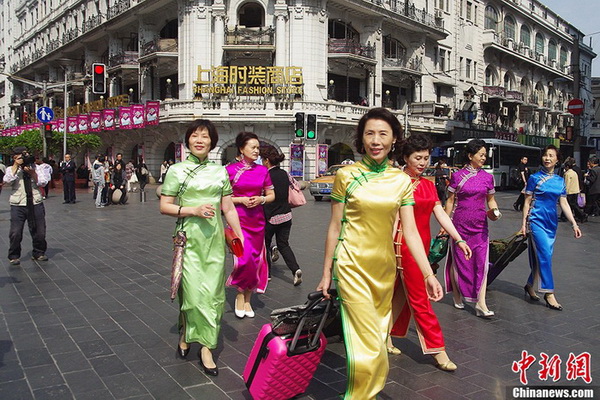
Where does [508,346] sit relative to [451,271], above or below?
below

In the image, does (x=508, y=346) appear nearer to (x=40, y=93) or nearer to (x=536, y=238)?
(x=536, y=238)

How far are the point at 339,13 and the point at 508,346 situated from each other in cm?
2790

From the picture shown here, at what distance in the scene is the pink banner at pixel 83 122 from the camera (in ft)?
114

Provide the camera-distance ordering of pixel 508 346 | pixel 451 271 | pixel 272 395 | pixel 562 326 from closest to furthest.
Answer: pixel 272 395, pixel 508 346, pixel 562 326, pixel 451 271

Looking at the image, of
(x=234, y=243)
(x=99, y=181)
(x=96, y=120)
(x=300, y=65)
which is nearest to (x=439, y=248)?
(x=234, y=243)

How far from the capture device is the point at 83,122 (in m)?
35.1

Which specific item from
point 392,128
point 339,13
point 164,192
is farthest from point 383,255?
point 339,13

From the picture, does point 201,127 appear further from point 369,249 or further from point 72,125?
point 72,125

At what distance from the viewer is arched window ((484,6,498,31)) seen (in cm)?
4206

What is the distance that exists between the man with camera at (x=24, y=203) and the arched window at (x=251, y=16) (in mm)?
22943

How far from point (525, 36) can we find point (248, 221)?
49.6 meters

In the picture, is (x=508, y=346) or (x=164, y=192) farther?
(x=508, y=346)

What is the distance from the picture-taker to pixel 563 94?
55.9 m

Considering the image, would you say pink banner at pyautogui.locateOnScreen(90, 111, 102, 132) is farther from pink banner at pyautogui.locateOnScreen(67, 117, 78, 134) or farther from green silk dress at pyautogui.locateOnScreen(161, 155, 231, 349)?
green silk dress at pyautogui.locateOnScreen(161, 155, 231, 349)
